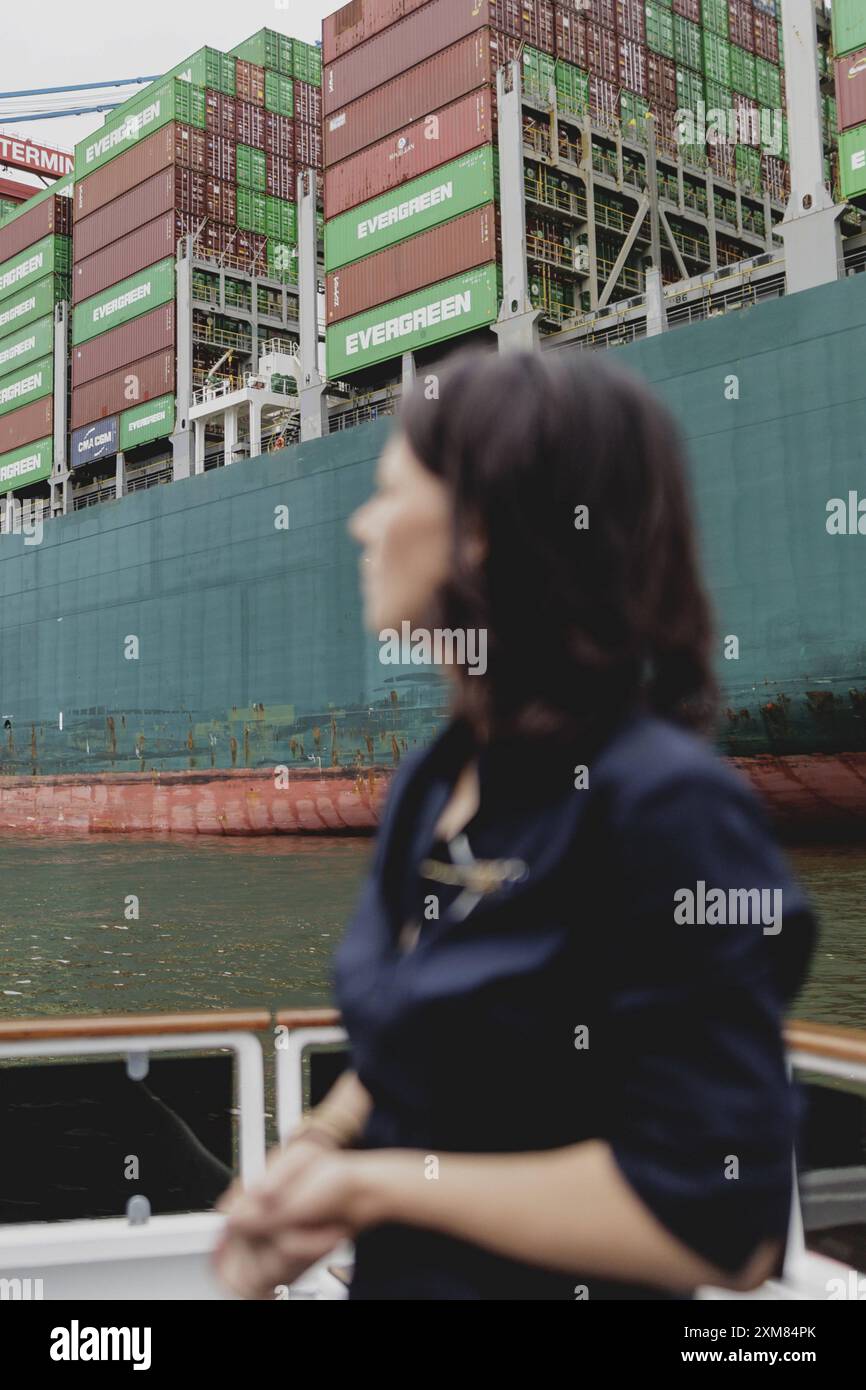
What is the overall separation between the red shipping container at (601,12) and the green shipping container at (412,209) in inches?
197

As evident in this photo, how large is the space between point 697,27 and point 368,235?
968 centimetres

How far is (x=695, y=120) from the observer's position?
23391 mm

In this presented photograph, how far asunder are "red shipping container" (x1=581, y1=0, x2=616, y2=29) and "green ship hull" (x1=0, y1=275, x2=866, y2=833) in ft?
29.5

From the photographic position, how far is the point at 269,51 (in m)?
25.9

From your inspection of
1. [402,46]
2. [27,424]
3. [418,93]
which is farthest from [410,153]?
[27,424]

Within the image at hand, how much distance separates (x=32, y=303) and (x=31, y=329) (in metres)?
0.70

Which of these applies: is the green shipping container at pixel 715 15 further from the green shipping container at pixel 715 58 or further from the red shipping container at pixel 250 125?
the red shipping container at pixel 250 125

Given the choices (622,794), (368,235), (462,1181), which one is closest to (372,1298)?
(462,1181)

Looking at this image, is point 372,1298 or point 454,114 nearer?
point 372,1298

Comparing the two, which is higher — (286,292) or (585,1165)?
(286,292)

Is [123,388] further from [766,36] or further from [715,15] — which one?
[766,36]

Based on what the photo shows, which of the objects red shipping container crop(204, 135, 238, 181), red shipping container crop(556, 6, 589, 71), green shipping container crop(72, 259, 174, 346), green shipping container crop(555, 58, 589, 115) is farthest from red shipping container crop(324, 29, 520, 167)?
green shipping container crop(72, 259, 174, 346)

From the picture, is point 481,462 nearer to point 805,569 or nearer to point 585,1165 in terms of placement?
point 585,1165

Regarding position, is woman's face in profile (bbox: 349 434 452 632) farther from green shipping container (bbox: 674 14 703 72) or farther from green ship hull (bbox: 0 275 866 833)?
green shipping container (bbox: 674 14 703 72)
